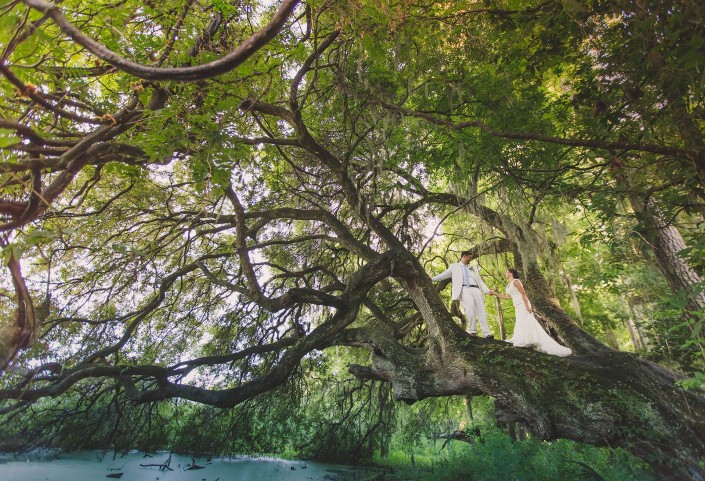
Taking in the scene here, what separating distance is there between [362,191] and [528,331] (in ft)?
9.26

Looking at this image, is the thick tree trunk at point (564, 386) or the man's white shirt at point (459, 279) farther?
the man's white shirt at point (459, 279)

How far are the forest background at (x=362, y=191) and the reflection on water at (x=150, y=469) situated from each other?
477 mm

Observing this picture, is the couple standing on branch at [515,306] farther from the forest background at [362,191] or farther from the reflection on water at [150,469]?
the reflection on water at [150,469]

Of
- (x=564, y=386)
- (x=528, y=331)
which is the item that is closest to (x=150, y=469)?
(x=528, y=331)

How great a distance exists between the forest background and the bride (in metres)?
0.33

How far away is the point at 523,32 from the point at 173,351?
251 inches

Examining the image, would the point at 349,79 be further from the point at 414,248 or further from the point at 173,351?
the point at 173,351

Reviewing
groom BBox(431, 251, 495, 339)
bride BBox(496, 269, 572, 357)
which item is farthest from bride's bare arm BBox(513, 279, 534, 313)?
groom BBox(431, 251, 495, 339)

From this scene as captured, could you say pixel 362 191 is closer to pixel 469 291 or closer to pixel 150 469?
pixel 469 291

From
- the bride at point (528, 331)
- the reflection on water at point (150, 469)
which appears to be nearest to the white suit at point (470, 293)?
the bride at point (528, 331)

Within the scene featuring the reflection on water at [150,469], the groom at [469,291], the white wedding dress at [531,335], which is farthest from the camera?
the reflection on water at [150,469]

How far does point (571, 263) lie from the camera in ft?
26.9

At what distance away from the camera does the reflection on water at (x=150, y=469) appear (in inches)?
213

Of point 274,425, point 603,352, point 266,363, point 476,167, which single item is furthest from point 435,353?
point 274,425
